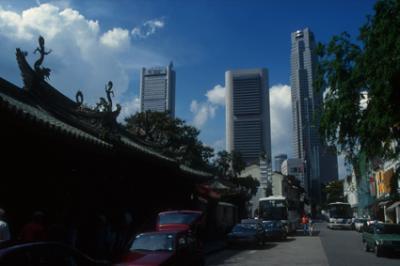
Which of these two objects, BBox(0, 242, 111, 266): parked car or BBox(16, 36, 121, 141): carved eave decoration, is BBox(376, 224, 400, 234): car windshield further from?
BBox(0, 242, 111, 266): parked car

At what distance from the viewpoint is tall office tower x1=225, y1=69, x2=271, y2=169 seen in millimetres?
149625

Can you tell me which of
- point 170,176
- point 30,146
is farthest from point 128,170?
point 30,146

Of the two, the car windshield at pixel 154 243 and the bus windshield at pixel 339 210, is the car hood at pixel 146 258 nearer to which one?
the car windshield at pixel 154 243

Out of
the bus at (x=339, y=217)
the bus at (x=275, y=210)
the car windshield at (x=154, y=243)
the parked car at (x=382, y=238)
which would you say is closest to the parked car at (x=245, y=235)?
the parked car at (x=382, y=238)

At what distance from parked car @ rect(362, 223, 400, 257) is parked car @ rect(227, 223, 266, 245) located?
5.91 meters

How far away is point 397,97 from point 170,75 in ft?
401

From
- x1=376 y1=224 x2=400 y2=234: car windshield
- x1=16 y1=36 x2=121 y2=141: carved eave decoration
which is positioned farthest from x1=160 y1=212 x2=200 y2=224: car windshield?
x1=376 y1=224 x2=400 y2=234: car windshield

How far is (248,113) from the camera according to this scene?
164125mm

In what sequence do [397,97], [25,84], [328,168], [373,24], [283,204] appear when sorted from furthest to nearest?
[328,168], [283,204], [25,84], [373,24], [397,97]

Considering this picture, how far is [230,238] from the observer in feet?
81.4

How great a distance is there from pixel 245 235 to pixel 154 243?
13895mm

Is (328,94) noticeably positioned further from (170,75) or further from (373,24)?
(170,75)

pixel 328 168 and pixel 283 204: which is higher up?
pixel 328 168

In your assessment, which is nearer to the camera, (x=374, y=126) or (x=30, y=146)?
(x=30, y=146)
